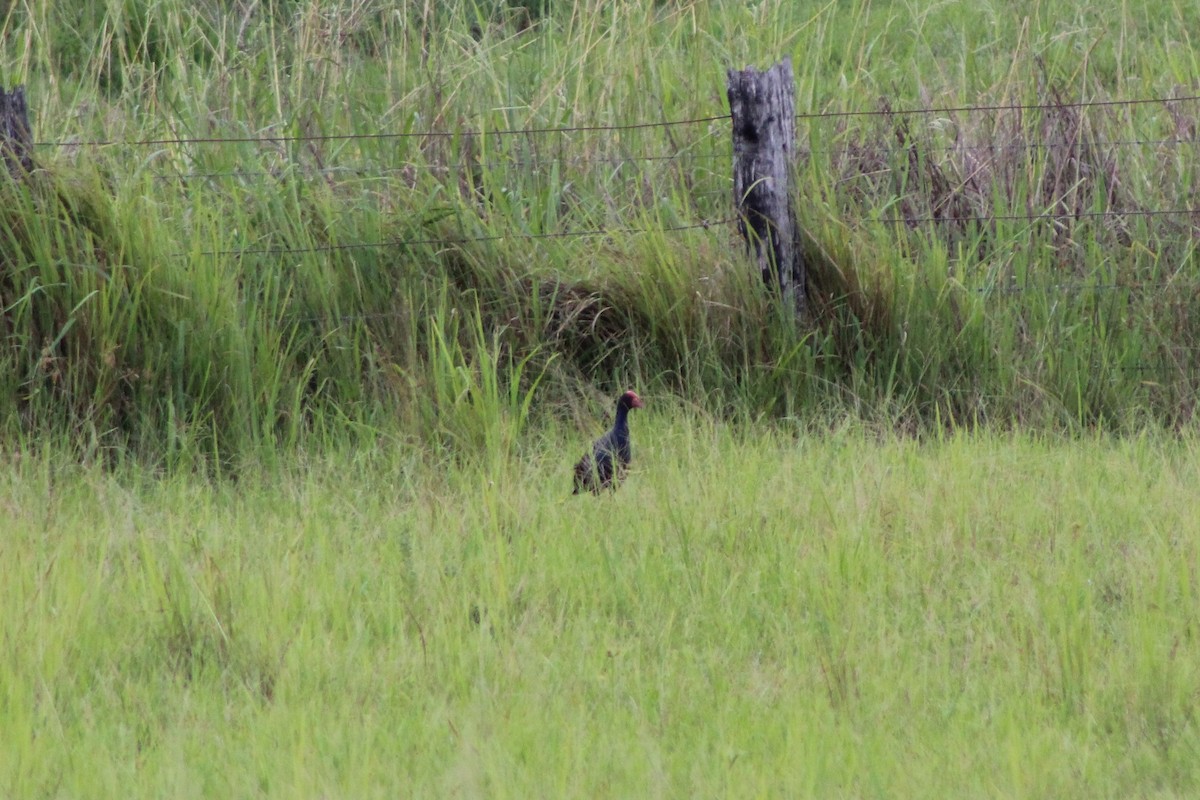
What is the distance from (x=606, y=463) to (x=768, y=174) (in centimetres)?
147

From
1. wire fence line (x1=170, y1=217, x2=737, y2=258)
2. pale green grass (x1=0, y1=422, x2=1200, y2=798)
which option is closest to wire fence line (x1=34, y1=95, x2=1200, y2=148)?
wire fence line (x1=170, y1=217, x2=737, y2=258)

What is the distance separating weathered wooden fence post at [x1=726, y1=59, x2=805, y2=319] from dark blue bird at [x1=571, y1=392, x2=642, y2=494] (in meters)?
1.03

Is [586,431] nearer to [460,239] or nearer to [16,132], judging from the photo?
[460,239]

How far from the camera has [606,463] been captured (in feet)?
14.8

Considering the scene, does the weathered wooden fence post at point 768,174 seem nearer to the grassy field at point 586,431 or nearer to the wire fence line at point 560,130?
the grassy field at point 586,431

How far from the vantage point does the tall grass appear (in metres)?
4.91

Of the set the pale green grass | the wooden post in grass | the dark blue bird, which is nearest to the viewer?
the pale green grass

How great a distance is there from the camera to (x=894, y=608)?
3553 mm

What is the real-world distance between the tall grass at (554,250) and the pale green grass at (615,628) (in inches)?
16.6

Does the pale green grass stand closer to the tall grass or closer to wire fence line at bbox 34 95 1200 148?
the tall grass

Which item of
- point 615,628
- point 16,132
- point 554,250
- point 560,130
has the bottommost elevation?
point 615,628

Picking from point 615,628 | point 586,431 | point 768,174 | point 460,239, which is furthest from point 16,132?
point 615,628

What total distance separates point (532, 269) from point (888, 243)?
1306mm

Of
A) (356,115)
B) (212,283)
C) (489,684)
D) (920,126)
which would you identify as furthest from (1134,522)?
(356,115)
